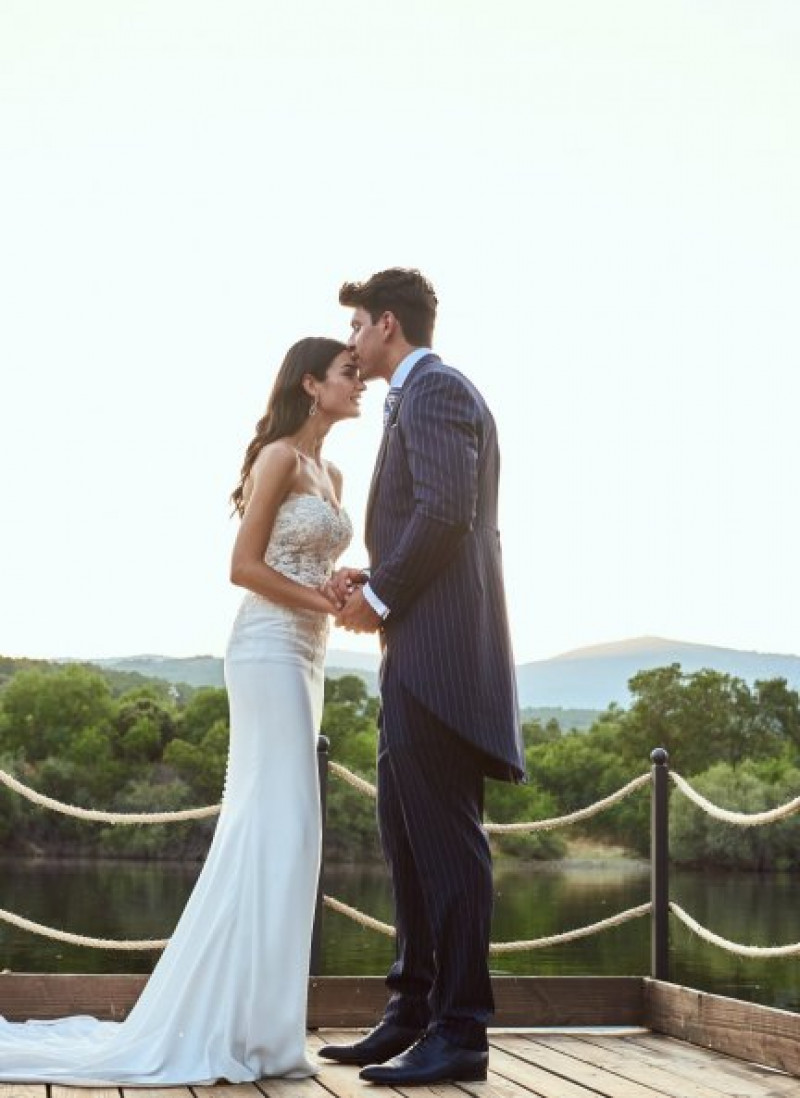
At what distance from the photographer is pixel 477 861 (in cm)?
396

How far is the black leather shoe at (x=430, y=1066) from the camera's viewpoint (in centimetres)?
388

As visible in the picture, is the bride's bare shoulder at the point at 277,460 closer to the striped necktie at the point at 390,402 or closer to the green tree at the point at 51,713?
the striped necktie at the point at 390,402

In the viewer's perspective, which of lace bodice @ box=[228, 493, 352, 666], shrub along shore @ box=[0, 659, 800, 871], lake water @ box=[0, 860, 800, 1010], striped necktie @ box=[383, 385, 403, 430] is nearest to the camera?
striped necktie @ box=[383, 385, 403, 430]

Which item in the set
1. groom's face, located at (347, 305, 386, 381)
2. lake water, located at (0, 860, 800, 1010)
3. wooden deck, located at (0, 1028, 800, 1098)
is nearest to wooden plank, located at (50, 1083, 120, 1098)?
wooden deck, located at (0, 1028, 800, 1098)

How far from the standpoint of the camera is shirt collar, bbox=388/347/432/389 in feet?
13.5

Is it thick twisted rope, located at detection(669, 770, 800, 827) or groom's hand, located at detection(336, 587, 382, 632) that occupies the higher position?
groom's hand, located at detection(336, 587, 382, 632)

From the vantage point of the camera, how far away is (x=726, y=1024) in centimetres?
487

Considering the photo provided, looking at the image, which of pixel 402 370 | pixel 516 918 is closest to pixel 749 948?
pixel 402 370

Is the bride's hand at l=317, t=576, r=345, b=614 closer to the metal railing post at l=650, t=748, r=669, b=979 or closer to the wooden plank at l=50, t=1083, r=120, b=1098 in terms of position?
the wooden plank at l=50, t=1083, r=120, b=1098

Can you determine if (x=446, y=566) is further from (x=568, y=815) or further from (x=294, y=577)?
(x=568, y=815)

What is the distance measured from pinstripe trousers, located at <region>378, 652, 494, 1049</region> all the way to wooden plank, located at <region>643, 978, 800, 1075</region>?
→ 909 millimetres

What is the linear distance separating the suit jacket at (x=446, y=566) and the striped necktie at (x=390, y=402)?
1.2 inches

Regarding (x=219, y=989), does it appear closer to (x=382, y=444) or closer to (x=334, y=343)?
(x=382, y=444)

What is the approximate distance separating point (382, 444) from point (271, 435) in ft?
1.60
